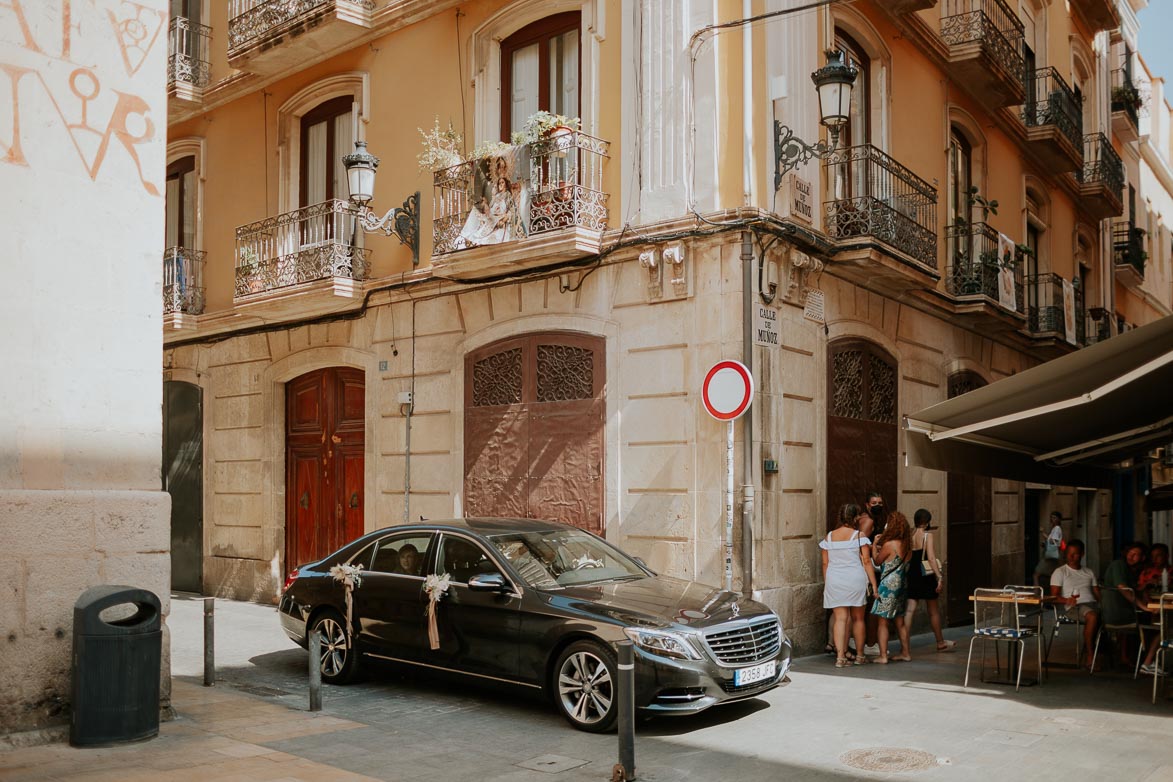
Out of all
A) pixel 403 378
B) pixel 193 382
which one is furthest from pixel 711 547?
pixel 193 382

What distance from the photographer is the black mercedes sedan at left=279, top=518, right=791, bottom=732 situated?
319 inches

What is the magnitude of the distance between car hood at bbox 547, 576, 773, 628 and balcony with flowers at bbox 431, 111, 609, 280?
182 inches

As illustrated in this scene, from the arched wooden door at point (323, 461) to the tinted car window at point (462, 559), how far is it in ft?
21.3

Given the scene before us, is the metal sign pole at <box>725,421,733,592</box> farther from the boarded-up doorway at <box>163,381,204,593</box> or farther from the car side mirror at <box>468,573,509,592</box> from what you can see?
the boarded-up doorway at <box>163,381,204,593</box>

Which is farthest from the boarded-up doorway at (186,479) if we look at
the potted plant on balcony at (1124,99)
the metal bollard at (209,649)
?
the potted plant on balcony at (1124,99)

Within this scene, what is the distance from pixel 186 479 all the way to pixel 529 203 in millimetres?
9533

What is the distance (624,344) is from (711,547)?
2.57 meters

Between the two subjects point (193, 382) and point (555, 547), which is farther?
point (193, 382)

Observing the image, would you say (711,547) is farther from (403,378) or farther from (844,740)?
(403,378)

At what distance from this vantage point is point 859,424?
13977mm

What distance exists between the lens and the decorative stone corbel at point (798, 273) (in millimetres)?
12234

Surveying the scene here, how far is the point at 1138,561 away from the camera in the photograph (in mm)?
11070

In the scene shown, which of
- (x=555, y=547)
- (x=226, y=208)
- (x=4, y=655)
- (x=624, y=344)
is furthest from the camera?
(x=226, y=208)

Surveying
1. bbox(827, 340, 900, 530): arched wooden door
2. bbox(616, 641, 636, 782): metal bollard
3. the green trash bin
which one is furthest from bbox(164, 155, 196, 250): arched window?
bbox(616, 641, 636, 782): metal bollard
